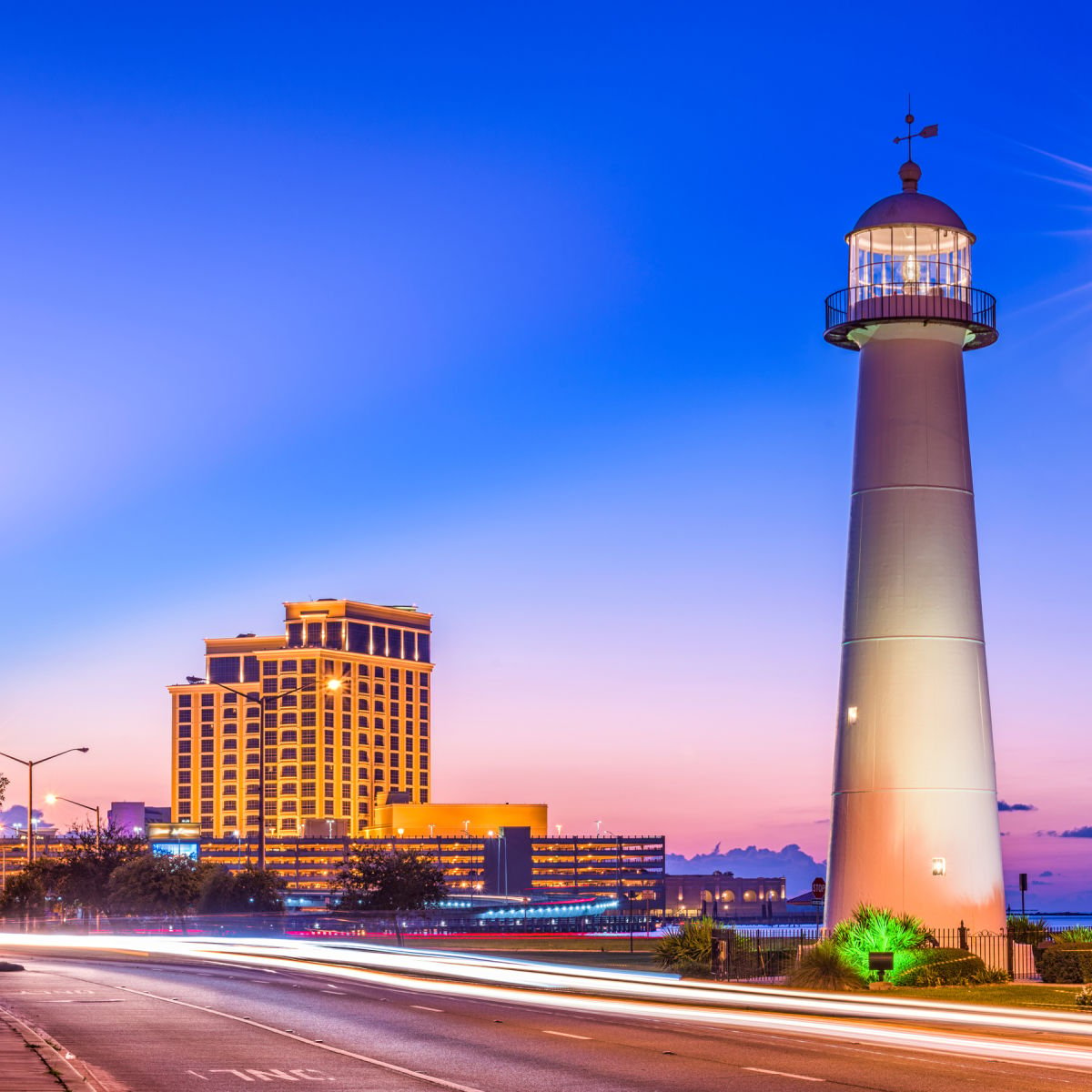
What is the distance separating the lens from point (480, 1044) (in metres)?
24.8

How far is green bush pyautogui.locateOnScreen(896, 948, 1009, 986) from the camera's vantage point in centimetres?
3703

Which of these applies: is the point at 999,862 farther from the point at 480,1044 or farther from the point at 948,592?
the point at 480,1044

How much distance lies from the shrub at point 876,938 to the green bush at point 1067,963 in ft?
9.22

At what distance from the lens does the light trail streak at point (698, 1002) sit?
82.5 ft

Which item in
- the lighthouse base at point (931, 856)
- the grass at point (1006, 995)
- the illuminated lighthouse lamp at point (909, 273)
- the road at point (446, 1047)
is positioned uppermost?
the illuminated lighthouse lamp at point (909, 273)

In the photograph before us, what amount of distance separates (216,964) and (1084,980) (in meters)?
26.3

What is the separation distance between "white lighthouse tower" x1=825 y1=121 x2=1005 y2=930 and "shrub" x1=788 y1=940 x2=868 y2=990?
440 centimetres

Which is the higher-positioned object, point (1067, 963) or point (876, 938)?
point (876, 938)

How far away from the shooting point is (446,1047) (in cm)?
2431

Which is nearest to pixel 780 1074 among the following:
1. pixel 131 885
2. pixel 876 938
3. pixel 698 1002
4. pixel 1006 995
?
pixel 698 1002

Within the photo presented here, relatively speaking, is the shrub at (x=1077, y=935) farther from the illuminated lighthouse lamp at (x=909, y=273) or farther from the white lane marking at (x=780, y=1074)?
the white lane marking at (x=780, y=1074)

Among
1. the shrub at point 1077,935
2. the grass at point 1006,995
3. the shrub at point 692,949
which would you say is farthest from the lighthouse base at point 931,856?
the shrub at point 692,949

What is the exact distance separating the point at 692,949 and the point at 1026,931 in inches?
Result: 330

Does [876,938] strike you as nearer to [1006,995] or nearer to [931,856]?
[1006,995]
